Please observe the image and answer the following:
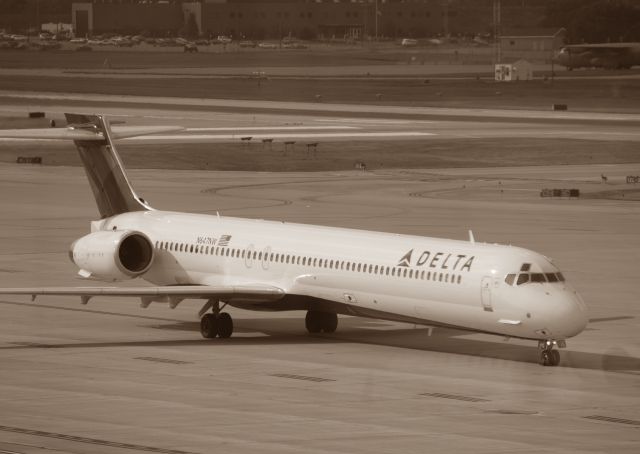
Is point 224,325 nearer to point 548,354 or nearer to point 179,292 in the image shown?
point 179,292

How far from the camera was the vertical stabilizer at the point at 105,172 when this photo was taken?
4041cm

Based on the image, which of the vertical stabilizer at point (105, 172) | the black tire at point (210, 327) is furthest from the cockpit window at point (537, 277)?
the vertical stabilizer at point (105, 172)

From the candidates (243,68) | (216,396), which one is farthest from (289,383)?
(243,68)

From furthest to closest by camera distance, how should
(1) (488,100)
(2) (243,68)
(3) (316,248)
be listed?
(2) (243,68) → (1) (488,100) → (3) (316,248)

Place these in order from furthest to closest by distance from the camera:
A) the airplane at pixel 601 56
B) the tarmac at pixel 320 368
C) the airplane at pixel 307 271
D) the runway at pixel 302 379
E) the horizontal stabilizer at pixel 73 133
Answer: the airplane at pixel 601 56
the horizontal stabilizer at pixel 73 133
the airplane at pixel 307 271
the tarmac at pixel 320 368
the runway at pixel 302 379

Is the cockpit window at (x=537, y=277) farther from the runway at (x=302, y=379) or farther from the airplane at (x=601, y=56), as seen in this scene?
the airplane at (x=601, y=56)

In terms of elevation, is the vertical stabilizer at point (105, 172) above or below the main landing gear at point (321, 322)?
above

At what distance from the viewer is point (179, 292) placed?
3497 centimetres

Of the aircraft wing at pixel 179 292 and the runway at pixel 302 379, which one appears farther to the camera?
the aircraft wing at pixel 179 292

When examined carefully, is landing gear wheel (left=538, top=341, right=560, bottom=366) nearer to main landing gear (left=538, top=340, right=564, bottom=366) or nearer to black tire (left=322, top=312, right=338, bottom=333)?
main landing gear (left=538, top=340, right=564, bottom=366)

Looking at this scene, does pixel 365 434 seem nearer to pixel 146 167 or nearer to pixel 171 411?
pixel 171 411

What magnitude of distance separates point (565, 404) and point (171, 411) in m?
7.14

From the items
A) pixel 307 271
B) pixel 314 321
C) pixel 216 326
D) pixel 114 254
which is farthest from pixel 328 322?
pixel 114 254

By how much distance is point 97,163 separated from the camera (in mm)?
40812
